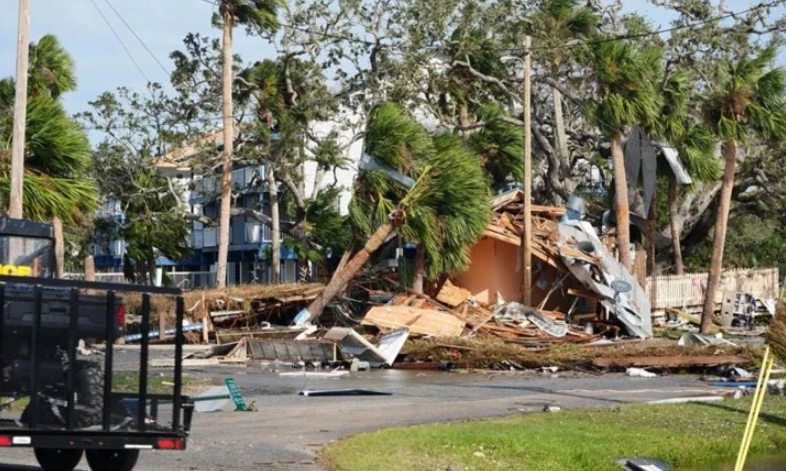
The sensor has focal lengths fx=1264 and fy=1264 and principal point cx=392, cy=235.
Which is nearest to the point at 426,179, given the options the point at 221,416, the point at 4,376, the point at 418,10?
the point at 418,10

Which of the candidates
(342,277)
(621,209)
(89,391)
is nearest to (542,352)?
(342,277)

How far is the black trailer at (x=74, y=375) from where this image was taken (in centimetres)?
976

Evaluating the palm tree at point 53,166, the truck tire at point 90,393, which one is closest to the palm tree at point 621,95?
the palm tree at point 53,166

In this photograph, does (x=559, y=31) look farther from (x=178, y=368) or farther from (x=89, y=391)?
(x=89, y=391)

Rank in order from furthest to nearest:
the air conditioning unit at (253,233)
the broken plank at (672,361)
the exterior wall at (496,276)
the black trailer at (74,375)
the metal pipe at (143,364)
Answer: the air conditioning unit at (253,233), the exterior wall at (496,276), the broken plank at (672,361), the metal pipe at (143,364), the black trailer at (74,375)

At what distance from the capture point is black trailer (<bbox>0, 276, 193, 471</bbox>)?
9.76m

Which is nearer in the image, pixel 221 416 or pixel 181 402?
pixel 181 402

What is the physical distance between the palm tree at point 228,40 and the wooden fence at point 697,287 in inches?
550

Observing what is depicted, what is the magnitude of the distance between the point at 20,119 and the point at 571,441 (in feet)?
36.4

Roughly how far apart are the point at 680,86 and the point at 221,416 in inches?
979

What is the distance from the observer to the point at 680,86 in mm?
38438

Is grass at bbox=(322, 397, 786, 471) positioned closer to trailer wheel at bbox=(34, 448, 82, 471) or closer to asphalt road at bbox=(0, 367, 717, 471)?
asphalt road at bbox=(0, 367, 717, 471)

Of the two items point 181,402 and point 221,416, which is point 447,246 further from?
point 181,402

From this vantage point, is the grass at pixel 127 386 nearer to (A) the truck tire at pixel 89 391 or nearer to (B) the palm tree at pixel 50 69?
(A) the truck tire at pixel 89 391
